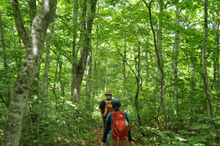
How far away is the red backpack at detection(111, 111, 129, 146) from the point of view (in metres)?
3.00

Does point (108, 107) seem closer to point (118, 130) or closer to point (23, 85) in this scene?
point (118, 130)

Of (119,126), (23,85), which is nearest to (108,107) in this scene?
(119,126)

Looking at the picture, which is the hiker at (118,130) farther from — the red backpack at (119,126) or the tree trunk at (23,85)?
the tree trunk at (23,85)

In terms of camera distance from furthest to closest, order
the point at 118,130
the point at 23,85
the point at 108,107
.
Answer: the point at 108,107, the point at 118,130, the point at 23,85

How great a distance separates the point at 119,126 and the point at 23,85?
2115mm

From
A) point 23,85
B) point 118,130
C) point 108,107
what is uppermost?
point 23,85

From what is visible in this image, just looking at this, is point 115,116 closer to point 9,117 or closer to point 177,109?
point 9,117

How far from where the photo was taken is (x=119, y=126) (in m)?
3.01

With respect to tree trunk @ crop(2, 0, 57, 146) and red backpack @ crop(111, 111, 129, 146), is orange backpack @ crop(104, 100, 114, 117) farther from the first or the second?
tree trunk @ crop(2, 0, 57, 146)

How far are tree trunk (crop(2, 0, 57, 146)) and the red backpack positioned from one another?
6.15 feet

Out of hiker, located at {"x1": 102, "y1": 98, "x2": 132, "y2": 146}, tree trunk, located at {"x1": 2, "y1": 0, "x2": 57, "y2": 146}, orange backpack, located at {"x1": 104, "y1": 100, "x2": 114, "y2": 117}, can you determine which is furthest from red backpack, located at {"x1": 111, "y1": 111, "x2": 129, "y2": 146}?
tree trunk, located at {"x1": 2, "y1": 0, "x2": 57, "y2": 146}

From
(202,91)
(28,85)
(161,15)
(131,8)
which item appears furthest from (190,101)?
(28,85)

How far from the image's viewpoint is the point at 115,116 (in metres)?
3.11

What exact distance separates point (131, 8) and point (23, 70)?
18.7 feet
